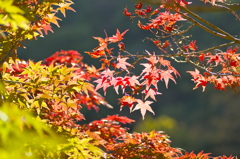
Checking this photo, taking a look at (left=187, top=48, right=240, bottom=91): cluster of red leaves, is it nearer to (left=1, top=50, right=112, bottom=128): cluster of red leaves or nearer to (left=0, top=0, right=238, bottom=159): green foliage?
(left=0, top=0, right=238, bottom=159): green foliage

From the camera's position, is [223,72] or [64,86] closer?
[64,86]

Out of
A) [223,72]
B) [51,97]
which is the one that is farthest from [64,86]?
[223,72]

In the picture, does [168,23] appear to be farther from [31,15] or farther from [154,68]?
[31,15]

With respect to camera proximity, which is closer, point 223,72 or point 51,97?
point 51,97

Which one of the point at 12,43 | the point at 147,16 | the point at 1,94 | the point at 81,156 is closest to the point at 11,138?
the point at 81,156

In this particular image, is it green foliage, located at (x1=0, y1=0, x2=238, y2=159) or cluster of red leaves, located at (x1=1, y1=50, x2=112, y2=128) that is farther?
cluster of red leaves, located at (x1=1, y1=50, x2=112, y2=128)

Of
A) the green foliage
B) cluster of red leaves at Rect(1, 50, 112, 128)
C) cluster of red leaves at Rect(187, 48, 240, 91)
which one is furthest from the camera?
cluster of red leaves at Rect(187, 48, 240, 91)

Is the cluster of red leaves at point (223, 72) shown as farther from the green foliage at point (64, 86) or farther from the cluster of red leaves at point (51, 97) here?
the cluster of red leaves at point (51, 97)

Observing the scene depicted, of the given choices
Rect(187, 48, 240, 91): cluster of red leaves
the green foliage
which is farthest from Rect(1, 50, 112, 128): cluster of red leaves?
Rect(187, 48, 240, 91): cluster of red leaves

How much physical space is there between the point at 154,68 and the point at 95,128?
93 cm

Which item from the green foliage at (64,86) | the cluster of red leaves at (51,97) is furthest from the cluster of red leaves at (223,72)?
the cluster of red leaves at (51,97)

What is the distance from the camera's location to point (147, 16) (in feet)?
7.01

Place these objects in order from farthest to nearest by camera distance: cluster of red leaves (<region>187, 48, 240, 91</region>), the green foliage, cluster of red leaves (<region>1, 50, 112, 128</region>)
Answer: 1. cluster of red leaves (<region>187, 48, 240, 91</region>)
2. cluster of red leaves (<region>1, 50, 112, 128</region>)
3. the green foliage

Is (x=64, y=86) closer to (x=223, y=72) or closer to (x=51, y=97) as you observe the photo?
(x=51, y=97)
